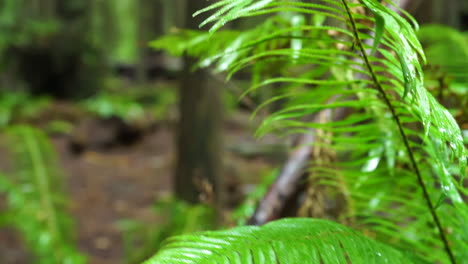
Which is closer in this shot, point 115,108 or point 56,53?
point 115,108

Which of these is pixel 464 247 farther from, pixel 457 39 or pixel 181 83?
pixel 181 83

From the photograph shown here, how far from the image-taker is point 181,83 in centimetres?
412

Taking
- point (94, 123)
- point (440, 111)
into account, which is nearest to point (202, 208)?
point (440, 111)

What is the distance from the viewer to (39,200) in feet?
10.0

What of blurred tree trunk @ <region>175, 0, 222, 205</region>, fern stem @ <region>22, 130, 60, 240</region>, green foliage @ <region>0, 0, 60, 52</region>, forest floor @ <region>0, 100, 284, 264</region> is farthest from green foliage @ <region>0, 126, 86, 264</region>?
green foliage @ <region>0, 0, 60, 52</region>

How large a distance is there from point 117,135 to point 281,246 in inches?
274

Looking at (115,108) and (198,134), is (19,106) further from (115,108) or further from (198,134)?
(198,134)

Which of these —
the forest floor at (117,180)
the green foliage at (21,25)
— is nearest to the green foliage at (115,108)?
the forest floor at (117,180)

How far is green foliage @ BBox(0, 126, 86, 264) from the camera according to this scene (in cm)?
285

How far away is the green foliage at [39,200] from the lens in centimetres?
285

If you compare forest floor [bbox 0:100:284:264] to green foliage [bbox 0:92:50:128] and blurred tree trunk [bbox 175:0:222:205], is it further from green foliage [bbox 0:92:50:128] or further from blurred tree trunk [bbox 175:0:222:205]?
green foliage [bbox 0:92:50:128]

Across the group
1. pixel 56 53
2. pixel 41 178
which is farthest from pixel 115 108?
pixel 41 178

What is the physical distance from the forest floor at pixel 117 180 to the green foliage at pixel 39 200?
891 mm

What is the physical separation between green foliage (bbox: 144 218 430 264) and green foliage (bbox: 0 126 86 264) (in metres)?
2.41
